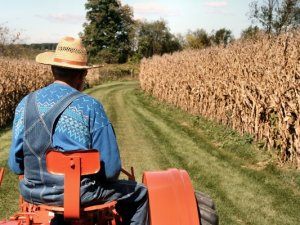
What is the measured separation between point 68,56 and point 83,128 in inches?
23.4

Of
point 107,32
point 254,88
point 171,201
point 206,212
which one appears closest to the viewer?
point 171,201

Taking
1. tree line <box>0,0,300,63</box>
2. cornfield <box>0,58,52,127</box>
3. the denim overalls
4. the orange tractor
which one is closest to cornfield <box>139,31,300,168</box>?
the orange tractor

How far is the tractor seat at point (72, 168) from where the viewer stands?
323cm

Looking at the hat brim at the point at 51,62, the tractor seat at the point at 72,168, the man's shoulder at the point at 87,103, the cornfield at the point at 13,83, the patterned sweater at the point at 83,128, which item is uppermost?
the hat brim at the point at 51,62

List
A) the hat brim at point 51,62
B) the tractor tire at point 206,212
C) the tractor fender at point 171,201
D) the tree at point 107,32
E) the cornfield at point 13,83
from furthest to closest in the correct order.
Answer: the tree at point 107,32, the cornfield at point 13,83, the tractor tire at point 206,212, the tractor fender at point 171,201, the hat brim at point 51,62

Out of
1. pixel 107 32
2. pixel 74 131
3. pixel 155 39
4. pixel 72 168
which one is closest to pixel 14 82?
pixel 74 131

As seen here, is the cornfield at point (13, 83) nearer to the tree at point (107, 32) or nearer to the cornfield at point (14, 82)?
the cornfield at point (14, 82)

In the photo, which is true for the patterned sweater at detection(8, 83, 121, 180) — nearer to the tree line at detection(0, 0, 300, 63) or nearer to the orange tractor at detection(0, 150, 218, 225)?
the orange tractor at detection(0, 150, 218, 225)

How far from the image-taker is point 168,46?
239 ft

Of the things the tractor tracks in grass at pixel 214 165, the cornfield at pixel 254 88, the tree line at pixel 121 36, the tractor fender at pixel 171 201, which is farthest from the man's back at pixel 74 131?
the tree line at pixel 121 36

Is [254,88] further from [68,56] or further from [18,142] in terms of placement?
[18,142]

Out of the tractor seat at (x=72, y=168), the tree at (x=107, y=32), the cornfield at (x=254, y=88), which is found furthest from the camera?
the tree at (x=107, y=32)

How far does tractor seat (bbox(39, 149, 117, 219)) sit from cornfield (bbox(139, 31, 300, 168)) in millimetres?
6096

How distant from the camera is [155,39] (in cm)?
7475
